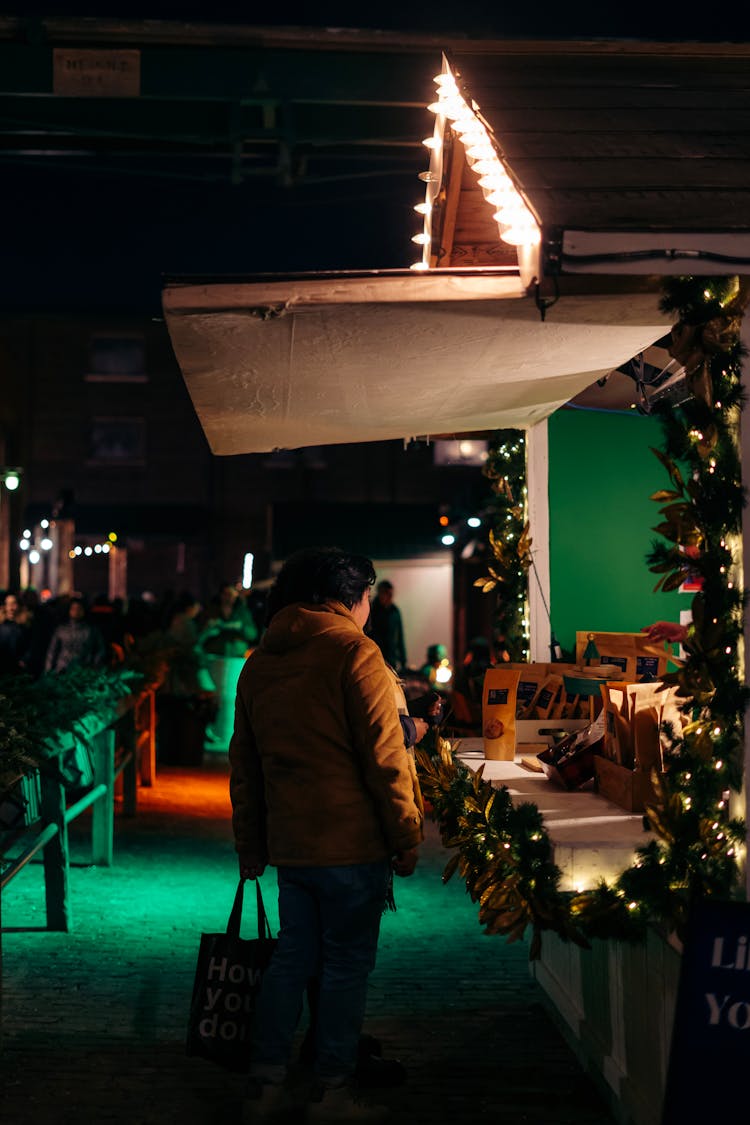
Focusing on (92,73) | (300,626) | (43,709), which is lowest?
(43,709)

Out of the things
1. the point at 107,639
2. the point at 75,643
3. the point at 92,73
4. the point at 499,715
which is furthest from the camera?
the point at 107,639

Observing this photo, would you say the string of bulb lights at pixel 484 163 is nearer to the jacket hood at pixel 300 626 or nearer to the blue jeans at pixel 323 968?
the jacket hood at pixel 300 626

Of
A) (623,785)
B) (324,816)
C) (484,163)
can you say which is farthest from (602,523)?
(324,816)

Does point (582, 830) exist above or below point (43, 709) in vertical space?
below

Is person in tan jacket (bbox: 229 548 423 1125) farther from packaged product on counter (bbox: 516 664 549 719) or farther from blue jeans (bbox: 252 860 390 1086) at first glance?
packaged product on counter (bbox: 516 664 549 719)

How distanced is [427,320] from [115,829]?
274 inches

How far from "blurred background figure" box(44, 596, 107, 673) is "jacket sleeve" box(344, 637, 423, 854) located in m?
7.96

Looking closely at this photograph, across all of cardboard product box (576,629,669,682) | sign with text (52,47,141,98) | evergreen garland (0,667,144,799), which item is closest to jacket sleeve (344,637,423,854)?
cardboard product box (576,629,669,682)

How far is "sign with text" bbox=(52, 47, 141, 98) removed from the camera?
9117mm

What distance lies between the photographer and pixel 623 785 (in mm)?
4355

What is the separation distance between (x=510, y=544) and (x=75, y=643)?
6.34 m

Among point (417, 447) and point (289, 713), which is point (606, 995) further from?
point (417, 447)

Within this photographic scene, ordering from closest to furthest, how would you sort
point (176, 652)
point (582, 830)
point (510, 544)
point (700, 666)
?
point (700, 666), point (582, 830), point (510, 544), point (176, 652)

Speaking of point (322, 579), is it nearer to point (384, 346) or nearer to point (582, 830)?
point (384, 346)
